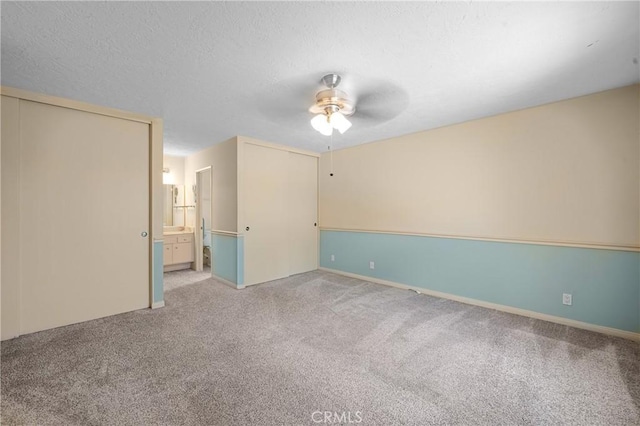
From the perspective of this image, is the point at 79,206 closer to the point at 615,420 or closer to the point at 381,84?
the point at 381,84

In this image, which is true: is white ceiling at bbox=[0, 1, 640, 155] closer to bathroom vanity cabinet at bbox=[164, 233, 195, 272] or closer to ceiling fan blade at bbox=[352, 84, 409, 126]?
ceiling fan blade at bbox=[352, 84, 409, 126]

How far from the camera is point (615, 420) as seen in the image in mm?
1555

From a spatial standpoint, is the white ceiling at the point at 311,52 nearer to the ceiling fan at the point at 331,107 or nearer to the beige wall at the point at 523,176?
the ceiling fan at the point at 331,107

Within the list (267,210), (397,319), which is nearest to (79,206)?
(267,210)

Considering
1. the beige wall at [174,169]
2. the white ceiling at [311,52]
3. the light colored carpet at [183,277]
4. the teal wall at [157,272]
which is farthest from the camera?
the beige wall at [174,169]

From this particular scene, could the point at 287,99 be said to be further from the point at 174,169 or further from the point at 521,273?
the point at 174,169

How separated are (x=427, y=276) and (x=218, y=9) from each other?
372 cm

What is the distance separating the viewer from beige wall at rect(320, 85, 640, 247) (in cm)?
253

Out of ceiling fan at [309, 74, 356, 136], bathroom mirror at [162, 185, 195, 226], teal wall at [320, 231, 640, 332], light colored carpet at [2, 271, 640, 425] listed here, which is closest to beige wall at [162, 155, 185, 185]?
bathroom mirror at [162, 185, 195, 226]

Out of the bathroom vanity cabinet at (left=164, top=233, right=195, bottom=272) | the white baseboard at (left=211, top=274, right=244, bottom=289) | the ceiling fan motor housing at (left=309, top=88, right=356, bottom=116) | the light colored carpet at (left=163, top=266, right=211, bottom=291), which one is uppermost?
the ceiling fan motor housing at (left=309, top=88, right=356, bottom=116)

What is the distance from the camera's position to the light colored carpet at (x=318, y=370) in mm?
1601

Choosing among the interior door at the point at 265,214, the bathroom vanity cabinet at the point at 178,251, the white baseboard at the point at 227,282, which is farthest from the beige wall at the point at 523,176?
the bathroom vanity cabinet at the point at 178,251

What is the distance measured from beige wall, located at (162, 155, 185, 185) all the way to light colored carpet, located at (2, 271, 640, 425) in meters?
3.23

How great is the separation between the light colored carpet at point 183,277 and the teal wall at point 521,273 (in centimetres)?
290
